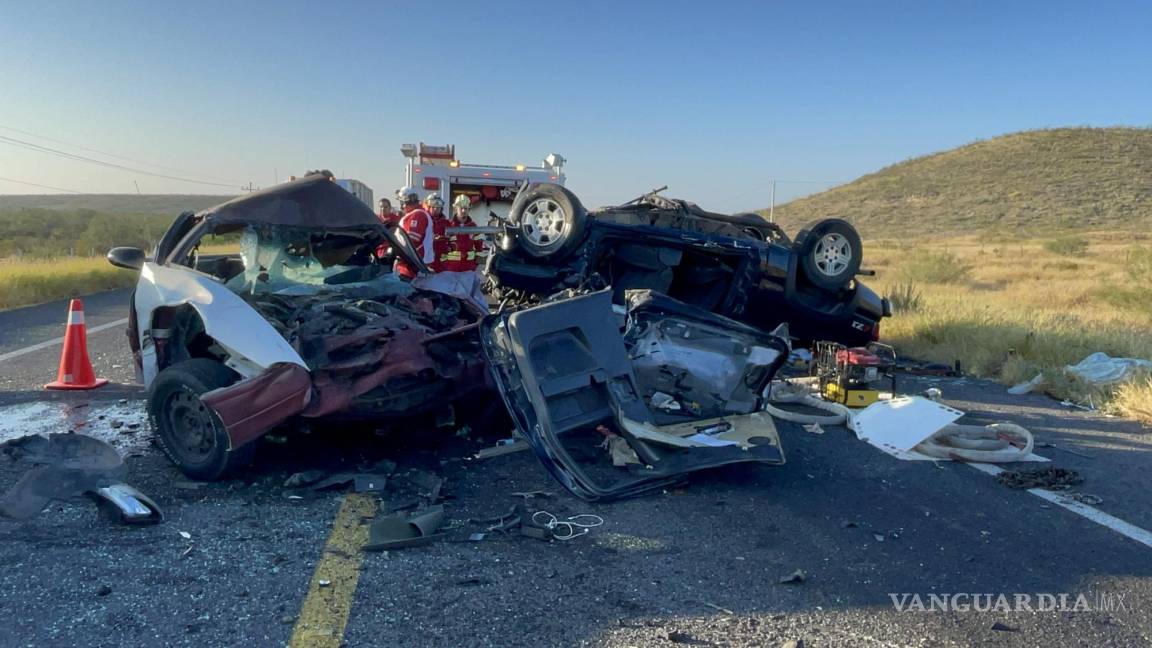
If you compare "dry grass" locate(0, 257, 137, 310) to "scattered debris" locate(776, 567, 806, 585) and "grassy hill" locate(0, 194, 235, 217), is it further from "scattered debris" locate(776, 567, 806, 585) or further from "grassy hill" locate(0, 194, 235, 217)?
"grassy hill" locate(0, 194, 235, 217)

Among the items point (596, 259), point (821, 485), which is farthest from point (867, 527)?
point (596, 259)

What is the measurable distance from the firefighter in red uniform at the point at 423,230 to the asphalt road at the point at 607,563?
14.3ft

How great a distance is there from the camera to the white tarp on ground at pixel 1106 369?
25.4 feet

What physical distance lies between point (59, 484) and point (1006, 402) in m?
7.27

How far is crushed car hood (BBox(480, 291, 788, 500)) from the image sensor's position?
4.51 metres

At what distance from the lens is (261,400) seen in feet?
14.2

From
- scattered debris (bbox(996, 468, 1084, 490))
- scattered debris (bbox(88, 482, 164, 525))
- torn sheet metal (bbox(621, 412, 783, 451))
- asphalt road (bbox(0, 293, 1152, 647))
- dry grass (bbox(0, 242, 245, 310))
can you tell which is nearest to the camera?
asphalt road (bbox(0, 293, 1152, 647))

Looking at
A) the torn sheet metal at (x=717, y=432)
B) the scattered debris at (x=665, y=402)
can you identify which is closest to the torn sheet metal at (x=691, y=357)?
the scattered debris at (x=665, y=402)

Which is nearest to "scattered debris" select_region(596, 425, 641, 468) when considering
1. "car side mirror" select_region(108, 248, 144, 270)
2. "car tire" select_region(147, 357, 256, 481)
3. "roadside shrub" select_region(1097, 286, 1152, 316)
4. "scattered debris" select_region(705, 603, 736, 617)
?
"scattered debris" select_region(705, 603, 736, 617)

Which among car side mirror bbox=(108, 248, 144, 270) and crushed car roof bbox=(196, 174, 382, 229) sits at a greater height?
crushed car roof bbox=(196, 174, 382, 229)

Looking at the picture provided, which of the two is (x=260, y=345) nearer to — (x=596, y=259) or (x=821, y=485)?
(x=821, y=485)

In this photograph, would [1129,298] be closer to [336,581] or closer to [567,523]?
[567,523]

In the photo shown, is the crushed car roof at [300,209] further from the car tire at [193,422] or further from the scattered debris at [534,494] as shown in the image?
the scattered debris at [534,494]

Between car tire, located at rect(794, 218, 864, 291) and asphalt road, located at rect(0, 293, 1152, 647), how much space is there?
297cm
